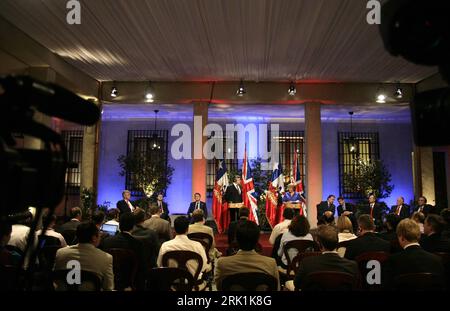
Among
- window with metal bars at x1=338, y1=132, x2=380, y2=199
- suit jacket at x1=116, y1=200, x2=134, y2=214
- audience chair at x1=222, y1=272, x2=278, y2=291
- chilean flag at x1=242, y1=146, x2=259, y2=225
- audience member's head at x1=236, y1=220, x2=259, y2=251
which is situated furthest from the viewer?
window with metal bars at x1=338, y1=132, x2=380, y2=199

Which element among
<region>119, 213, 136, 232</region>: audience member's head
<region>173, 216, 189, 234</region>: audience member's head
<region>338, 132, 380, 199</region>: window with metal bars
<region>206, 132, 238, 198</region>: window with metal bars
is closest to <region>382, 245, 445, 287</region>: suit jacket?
<region>173, 216, 189, 234</region>: audience member's head

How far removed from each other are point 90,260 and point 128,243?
722mm

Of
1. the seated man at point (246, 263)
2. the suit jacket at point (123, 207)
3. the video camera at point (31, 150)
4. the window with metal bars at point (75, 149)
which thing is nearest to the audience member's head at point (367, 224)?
the seated man at point (246, 263)

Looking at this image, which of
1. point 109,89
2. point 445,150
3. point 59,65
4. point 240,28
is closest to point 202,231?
point 240,28

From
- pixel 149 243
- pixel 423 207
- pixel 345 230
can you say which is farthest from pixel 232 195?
pixel 149 243

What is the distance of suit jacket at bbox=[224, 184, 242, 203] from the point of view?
877 centimetres

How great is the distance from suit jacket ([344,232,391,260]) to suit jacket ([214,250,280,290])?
1.14 metres

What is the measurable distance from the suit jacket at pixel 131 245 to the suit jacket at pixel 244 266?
1.10 m

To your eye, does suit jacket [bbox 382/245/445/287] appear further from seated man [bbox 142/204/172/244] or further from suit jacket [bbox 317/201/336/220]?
suit jacket [bbox 317/201/336/220]

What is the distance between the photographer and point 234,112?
10.8m

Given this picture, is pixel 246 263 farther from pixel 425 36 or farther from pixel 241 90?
pixel 241 90

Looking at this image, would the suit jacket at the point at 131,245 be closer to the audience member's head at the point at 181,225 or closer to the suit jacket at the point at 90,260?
the audience member's head at the point at 181,225

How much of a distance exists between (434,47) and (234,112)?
9681 mm
